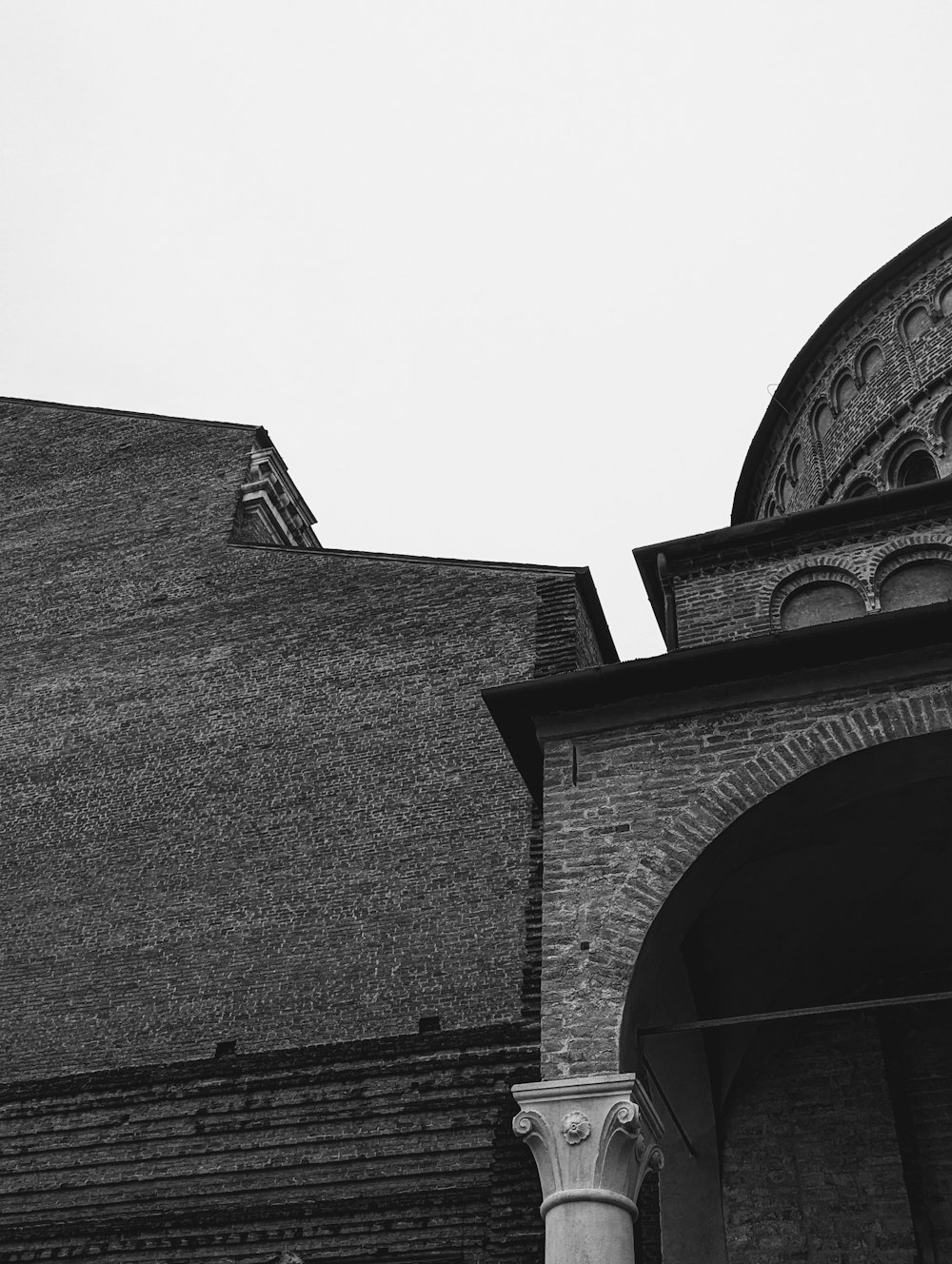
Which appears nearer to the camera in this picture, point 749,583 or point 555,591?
point 749,583

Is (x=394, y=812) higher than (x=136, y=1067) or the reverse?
higher

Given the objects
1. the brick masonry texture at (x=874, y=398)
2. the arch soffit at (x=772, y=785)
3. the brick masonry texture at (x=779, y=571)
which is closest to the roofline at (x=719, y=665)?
the arch soffit at (x=772, y=785)

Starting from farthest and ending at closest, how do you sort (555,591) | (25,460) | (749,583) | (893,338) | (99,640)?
(25,460) → (893,338) → (99,640) → (555,591) → (749,583)

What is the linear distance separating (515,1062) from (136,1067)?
3233mm

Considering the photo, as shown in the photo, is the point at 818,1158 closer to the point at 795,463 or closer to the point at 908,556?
the point at 908,556

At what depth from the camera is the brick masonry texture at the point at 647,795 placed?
711 cm

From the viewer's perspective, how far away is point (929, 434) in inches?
584

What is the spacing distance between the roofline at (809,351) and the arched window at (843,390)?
→ 1.98ft

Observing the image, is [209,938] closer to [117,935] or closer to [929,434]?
[117,935]

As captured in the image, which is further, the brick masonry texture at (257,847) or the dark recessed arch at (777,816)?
the brick masonry texture at (257,847)

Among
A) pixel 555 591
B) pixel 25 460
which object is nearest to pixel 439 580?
pixel 555 591

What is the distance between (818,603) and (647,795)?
2.66m

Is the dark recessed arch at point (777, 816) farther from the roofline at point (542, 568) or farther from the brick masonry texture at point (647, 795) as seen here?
the roofline at point (542, 568)

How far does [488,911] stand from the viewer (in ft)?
33.7
